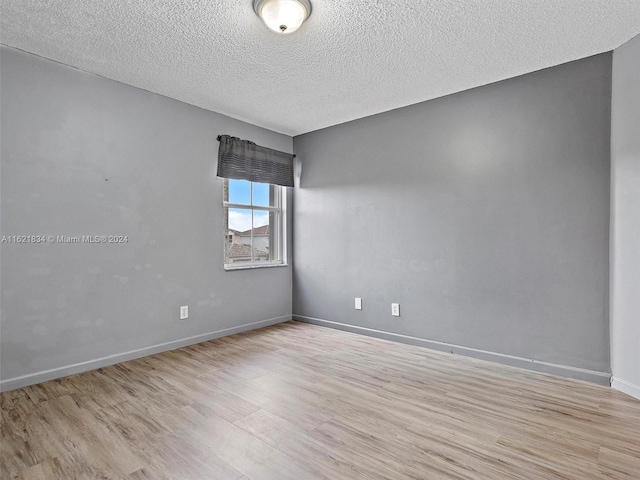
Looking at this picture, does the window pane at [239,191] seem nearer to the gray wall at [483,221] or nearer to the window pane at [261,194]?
the window pane at [261,194]

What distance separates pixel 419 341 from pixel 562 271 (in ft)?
4.59

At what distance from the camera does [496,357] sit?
306 centimetres

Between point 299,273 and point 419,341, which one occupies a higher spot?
point 299,273

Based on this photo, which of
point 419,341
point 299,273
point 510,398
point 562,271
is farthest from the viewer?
point 299,273

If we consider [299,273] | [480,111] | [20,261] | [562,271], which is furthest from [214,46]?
[562,271]

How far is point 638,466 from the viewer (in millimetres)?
1653

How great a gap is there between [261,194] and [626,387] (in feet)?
12.4

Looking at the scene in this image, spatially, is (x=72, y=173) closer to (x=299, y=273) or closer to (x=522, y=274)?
(x=299, y=273)

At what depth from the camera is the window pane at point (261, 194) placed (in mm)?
4317

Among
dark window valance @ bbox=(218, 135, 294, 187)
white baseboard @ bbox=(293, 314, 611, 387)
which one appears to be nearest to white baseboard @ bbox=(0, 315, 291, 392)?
white baseboard @ bbox=(293, 314, 611, 387)

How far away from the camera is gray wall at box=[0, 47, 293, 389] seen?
8.40 ft

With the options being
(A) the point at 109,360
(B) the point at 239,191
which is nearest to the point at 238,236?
(B) the point at 239,191

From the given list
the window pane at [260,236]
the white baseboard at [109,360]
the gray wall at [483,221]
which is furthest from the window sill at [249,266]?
the white baseboard at [109,360]

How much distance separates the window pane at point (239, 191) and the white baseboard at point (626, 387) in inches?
146
